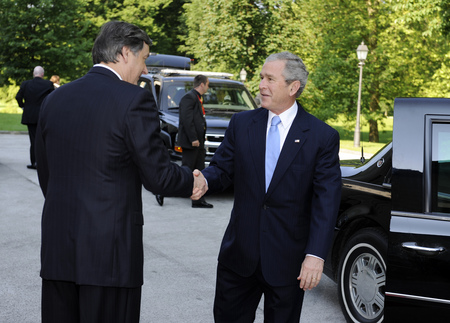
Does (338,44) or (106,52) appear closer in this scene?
(106,52)

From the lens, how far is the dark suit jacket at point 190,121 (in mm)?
9781

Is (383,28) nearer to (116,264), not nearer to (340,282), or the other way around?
(340,282)

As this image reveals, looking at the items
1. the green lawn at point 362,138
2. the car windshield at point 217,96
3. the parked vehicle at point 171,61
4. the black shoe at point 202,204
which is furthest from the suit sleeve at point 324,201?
the parked vehicle at point 171,61

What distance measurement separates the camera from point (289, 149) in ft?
10.7

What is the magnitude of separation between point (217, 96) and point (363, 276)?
820 centimetres

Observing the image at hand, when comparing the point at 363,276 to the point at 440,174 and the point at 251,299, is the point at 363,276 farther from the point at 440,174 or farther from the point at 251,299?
the point at 251,299

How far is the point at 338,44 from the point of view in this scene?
3231 cm

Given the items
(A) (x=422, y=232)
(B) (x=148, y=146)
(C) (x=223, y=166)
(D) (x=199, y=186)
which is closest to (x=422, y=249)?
(A) (x=422, y=232)

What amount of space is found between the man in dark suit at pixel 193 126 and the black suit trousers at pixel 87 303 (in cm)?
679

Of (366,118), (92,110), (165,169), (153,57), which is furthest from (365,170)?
(366,118)

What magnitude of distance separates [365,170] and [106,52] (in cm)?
263

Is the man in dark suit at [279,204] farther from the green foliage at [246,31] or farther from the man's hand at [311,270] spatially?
the green foliage at [246,31]

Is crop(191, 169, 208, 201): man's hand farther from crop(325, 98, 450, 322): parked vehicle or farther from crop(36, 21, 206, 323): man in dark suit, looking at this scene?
crop(325, 98, 450, 322): parked vehicle

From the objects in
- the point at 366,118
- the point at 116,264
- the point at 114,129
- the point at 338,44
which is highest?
the point at 338,44
